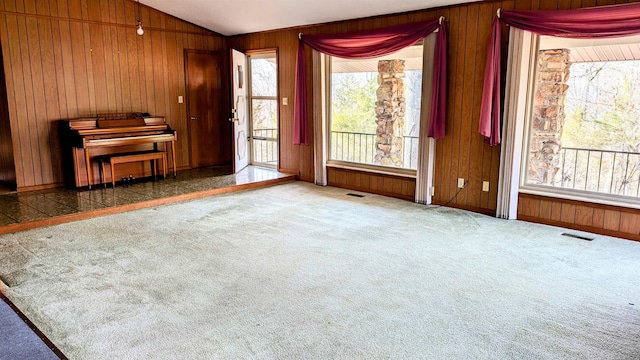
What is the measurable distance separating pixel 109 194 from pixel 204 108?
8.15 feet

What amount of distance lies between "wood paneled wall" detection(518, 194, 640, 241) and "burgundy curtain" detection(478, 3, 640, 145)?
0.75m

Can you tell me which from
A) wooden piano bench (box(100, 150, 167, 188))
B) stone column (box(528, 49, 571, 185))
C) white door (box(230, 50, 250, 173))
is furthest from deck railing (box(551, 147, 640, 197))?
wooden piano bench (box(100, 150, 167, 188))

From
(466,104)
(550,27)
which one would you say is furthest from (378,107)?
(550,27)

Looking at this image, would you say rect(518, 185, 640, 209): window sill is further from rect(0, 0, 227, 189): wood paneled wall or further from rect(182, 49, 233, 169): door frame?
rect(0, 0, 227, 189): wood paneled wall

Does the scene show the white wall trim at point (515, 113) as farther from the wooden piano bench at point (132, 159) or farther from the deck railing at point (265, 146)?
the wooden piano bench at point (132, 159)

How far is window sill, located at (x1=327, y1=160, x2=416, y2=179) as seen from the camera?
5.64 m

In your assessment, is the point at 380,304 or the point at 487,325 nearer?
the point at 487,325

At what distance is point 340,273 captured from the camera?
3320 mm

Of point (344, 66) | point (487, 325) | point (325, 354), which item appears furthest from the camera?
point (344, 66)

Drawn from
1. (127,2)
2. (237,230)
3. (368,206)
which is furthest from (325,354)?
(127,2)

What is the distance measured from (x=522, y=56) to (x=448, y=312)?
2.92 meters

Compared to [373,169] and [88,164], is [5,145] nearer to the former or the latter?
[88,164]

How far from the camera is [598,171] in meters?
5.21

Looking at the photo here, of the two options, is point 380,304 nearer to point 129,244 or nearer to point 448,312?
point 448,312
